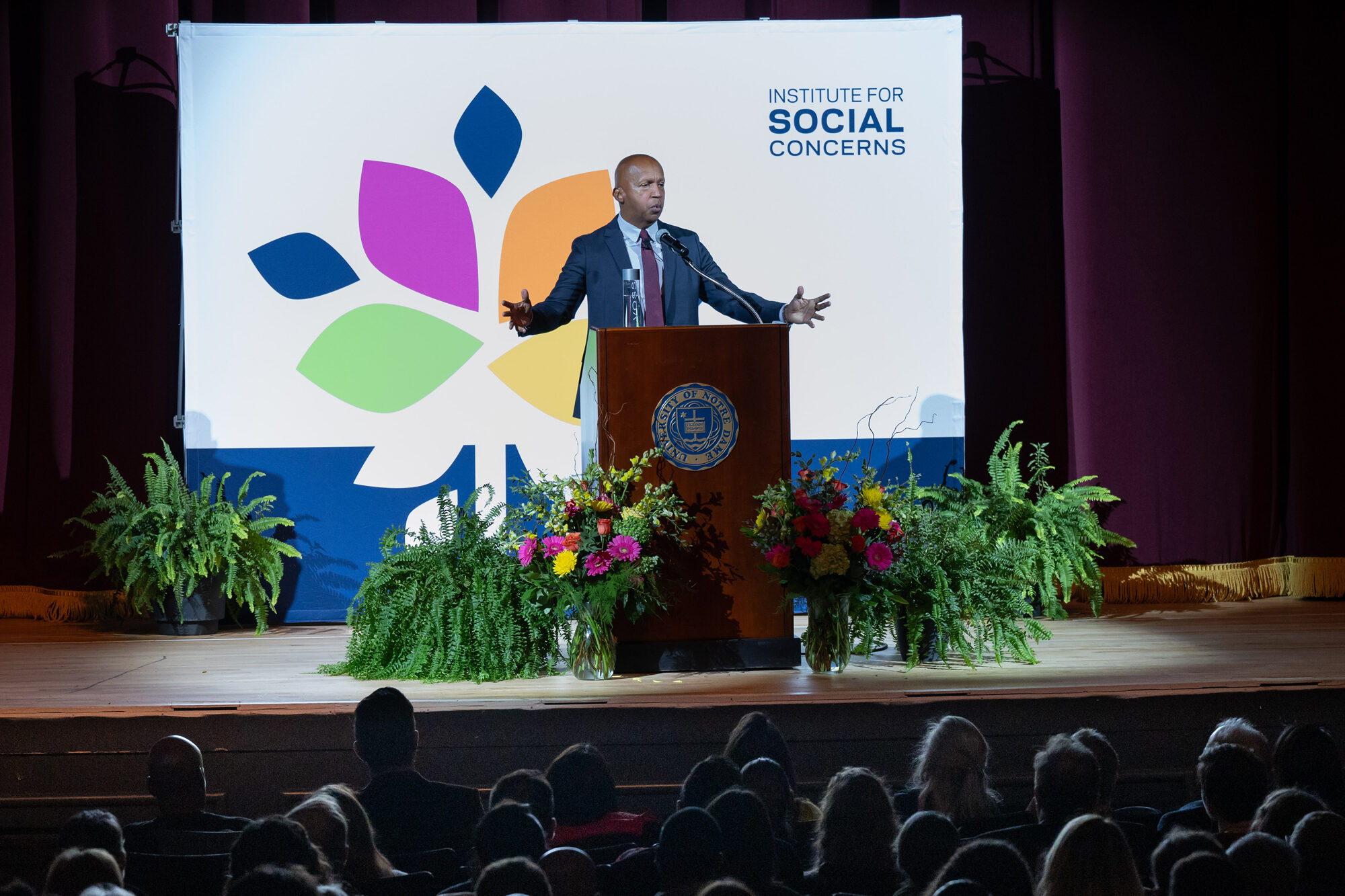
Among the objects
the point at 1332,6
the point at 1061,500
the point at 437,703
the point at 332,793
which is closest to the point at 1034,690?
the point at 437,703

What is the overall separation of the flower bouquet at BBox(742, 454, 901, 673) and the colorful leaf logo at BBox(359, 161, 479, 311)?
2273mm

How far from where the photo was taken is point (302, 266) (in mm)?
5051

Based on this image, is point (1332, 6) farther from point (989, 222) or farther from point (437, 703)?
point (437, 703)

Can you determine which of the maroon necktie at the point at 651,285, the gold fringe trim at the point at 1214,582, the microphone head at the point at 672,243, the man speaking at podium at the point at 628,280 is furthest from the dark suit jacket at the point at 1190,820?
the gold fringe trim at the point at 1214,582

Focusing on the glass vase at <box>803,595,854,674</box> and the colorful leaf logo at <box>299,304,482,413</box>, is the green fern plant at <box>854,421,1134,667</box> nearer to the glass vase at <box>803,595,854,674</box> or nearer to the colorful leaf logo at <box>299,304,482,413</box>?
the glass vase at <box>803,595,854,674</box>

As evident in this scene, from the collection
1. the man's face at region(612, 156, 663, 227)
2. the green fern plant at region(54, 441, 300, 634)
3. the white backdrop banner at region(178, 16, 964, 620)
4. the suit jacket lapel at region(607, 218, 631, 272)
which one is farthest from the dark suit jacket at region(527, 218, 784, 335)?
the green fern plant at region(54, 441, 300, 634)

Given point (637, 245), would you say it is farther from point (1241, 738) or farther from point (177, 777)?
point (1241, 738)

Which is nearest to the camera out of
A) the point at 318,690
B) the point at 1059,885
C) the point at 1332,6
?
the point at 1059,885

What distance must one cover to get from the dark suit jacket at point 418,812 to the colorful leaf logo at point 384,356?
2.75 m

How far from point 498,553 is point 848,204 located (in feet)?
8.24

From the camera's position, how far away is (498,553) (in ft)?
11.5

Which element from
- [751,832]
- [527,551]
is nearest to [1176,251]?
[527,551]

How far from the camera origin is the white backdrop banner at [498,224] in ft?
16.5

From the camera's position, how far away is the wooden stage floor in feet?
9.14
